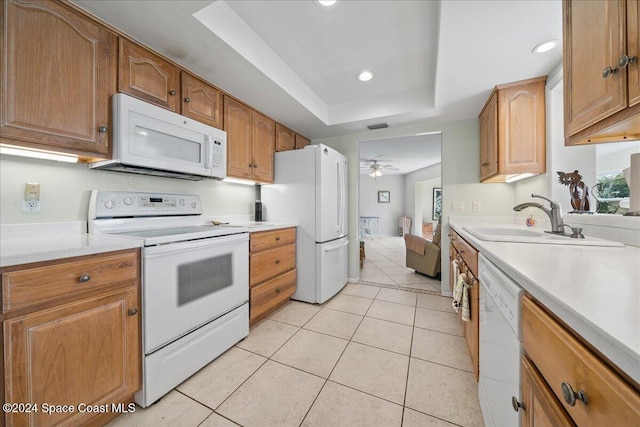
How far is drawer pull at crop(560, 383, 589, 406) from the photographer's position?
1.41 ft

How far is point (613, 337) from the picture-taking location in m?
0.36

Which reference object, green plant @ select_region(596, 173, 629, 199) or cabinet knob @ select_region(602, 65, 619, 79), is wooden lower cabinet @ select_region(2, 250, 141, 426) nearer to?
cabinet knob @ select_region(602, 65, 619, 79)

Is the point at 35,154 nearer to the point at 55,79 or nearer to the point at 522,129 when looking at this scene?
the point at 55,79

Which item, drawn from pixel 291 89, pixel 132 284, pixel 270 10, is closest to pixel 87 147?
pixel 132 284

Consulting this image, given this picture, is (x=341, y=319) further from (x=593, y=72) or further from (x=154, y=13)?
(x=154, y=13)

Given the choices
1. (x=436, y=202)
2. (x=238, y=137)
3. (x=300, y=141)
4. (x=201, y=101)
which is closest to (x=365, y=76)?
(x=300, y=141)

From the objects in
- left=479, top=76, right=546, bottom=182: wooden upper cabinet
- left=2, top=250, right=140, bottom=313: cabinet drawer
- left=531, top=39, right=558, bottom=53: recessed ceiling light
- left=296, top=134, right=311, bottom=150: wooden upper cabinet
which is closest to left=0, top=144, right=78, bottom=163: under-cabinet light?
left=2, top=250, right=140, bottom=313: cabinet drawer

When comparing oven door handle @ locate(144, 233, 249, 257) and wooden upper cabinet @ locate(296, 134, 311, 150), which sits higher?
wooden upper cabinet @ locate(296, 134, 311, 150)

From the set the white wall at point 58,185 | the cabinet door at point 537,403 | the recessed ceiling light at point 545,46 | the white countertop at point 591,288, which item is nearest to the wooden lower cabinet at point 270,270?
the white wall at point 58,185

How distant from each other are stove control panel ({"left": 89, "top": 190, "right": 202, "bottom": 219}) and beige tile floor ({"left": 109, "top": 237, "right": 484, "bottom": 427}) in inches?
45.8

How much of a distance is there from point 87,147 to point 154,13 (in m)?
0.84

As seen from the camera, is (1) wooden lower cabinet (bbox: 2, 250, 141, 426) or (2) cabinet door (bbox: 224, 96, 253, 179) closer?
(1) wooden lower cabinet (bbox: 2, 250, 141, 426)

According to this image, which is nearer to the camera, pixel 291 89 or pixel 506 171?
pixel 506 171

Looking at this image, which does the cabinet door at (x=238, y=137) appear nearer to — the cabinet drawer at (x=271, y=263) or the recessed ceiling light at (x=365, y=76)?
the cabinet drawer at (x=271, y=263)
